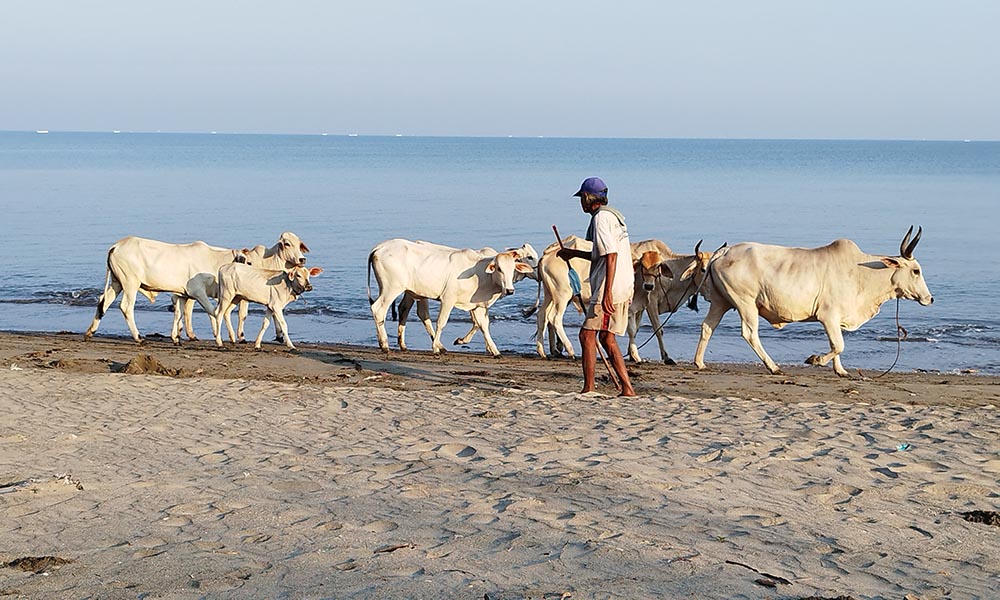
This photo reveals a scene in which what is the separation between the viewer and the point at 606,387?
37.4 feet

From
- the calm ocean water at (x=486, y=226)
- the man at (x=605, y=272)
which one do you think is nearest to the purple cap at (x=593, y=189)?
the man at (x=605, y=272)

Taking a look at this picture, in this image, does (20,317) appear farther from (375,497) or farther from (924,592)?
(924,592)

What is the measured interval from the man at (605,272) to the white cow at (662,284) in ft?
11.9

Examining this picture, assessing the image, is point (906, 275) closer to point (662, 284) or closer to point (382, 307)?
point (662, 284)

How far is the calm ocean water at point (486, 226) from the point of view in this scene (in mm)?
18438

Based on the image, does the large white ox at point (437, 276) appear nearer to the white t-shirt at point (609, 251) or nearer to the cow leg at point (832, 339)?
the cow leg at point (832, 339)

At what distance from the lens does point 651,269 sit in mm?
13617

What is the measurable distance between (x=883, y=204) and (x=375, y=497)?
43071 millimetres

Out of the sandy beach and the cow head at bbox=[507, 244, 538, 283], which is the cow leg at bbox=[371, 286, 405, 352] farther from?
the sandy beach

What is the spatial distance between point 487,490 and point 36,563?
2.53m

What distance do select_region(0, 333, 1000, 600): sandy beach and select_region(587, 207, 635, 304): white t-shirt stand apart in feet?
3.12

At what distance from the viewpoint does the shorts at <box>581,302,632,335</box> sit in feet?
32.5

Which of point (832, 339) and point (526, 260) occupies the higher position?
point (526, 260)

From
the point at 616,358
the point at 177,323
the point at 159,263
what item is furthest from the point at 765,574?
the point at 177,323
